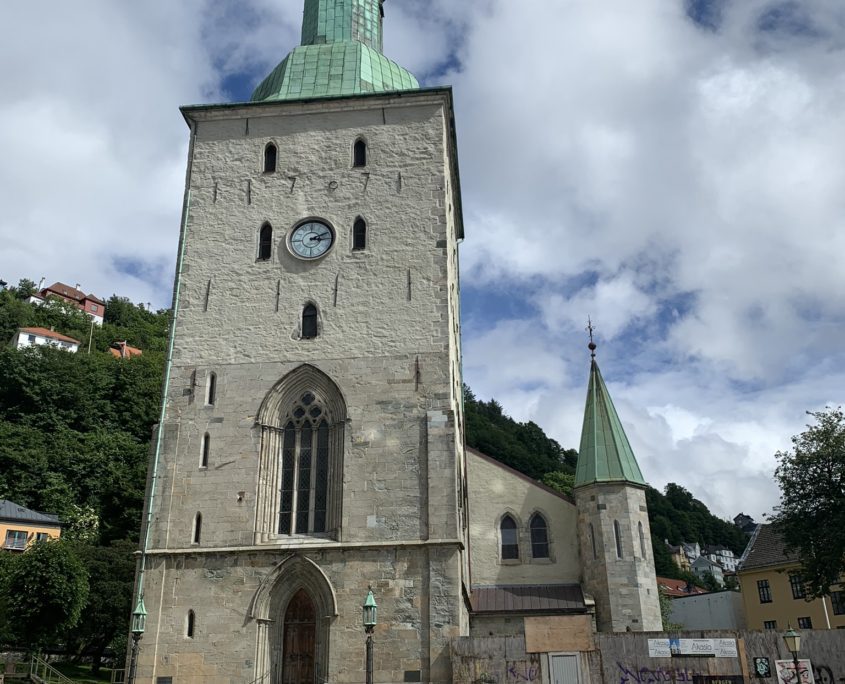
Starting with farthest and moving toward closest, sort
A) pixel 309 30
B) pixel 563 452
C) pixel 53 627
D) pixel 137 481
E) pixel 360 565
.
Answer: pixel 563 452 → pixel 137 481 → pixel 309 30 → pixel 53 627 → pixel 360 565

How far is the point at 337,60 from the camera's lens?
28.8 m

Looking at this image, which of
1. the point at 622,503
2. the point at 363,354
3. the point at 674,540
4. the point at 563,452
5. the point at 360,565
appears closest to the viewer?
the point at 360,565

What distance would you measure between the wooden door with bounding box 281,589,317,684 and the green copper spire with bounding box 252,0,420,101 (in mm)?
16187

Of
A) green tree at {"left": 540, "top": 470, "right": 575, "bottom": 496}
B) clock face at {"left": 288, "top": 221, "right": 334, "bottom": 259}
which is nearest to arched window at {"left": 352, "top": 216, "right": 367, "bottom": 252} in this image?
clock face at {"left": 288, "top": 221, "right": 334, "bottom": 259}

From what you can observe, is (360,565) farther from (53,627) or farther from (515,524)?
(53,627)

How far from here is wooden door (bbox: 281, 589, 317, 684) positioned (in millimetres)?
20734

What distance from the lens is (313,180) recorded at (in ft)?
86.7

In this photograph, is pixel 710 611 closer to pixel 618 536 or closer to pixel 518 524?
pixel 518 524

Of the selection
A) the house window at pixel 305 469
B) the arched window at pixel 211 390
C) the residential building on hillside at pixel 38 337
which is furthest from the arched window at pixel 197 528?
the residential building on hillside at pixel 38 337

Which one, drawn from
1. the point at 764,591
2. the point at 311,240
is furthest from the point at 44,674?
the point at 764,591

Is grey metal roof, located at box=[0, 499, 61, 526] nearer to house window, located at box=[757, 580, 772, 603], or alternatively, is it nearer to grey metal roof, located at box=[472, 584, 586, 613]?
grey metal roof, located at box=[472, 584, 586, 613]

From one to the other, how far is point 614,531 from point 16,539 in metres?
39.4

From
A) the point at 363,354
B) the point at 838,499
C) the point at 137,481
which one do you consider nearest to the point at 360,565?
the point at 363,354

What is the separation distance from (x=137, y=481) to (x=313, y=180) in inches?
1430
